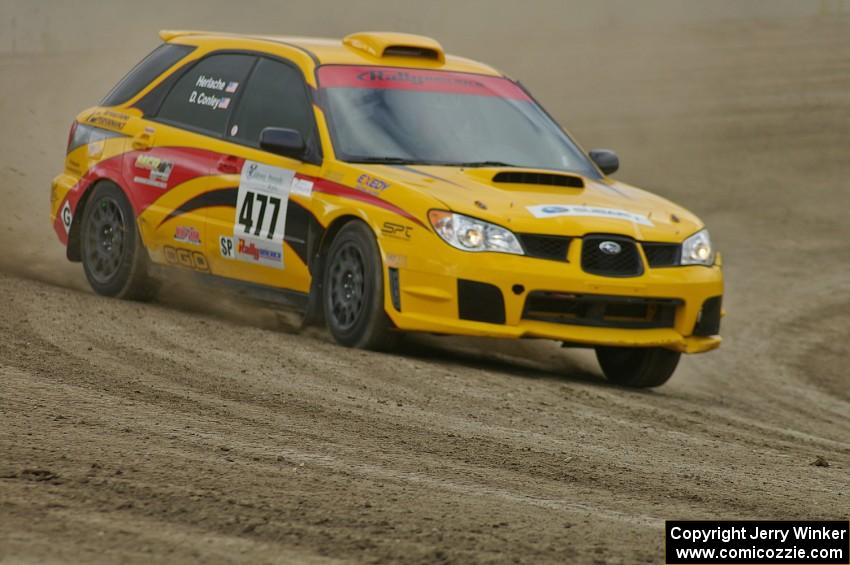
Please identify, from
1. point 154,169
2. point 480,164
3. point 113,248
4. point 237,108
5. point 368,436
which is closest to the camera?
point 368,436

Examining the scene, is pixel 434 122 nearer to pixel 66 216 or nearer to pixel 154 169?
pixel 154 169

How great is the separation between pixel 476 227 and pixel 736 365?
3869mm

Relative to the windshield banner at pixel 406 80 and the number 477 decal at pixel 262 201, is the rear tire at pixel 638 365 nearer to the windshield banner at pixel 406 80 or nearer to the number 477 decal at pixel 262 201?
the windshield banner at pixel 406 80

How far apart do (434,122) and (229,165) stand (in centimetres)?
119

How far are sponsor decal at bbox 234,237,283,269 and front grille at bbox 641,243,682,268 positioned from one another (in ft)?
6.65

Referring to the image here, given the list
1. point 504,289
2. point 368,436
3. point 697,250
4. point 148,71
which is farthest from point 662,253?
point 148,71

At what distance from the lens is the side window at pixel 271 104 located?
9875mm

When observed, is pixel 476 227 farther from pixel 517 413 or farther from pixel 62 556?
pixel 62 556

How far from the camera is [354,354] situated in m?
8.80

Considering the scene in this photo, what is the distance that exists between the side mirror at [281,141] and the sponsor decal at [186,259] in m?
1.01

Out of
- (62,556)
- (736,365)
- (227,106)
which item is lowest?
(736,365)

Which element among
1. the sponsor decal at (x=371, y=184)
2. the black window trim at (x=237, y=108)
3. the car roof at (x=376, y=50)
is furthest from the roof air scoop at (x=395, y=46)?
the sponsor decal at (x=371, y=184)

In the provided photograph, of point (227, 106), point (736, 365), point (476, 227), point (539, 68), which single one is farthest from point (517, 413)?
point (539, 68)

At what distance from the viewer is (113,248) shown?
1073cm
